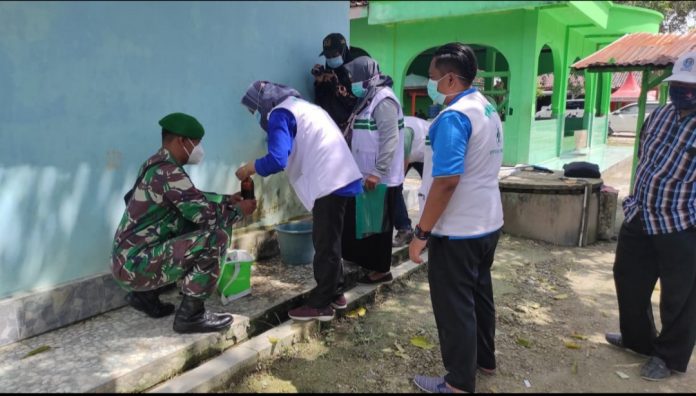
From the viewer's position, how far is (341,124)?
14.0ft

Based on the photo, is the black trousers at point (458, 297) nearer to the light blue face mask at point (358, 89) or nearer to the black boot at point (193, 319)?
the black boot at point (193, 319)

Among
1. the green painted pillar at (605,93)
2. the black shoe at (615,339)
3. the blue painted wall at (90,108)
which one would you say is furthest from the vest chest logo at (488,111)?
the green painted pillar at (605,93)

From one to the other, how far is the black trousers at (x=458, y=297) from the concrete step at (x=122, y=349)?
1.27m

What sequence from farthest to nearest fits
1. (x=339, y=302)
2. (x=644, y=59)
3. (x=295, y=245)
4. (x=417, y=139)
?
(x=644, y=59) < (x=417, y=139) < (x=295, y=245) < (x=339, y=302)

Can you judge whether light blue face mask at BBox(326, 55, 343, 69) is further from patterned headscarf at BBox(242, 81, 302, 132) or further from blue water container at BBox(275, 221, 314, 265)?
blue water container at BBox(275, 221, 314, 265)

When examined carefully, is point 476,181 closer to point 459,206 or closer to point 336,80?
point 459,206

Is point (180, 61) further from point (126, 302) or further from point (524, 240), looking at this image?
point (524, 240)

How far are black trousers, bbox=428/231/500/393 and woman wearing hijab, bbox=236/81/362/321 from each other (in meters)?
0.84

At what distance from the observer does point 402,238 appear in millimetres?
5090

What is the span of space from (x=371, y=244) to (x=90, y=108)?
2.14m

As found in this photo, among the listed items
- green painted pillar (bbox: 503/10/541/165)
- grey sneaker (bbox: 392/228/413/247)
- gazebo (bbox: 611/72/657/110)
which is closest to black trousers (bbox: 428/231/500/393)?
grey sneaker (bbox: 392/228/413/247)

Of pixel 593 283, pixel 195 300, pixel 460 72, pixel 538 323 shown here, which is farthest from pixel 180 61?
pixel 593 283

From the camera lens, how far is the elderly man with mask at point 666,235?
9.18 ft

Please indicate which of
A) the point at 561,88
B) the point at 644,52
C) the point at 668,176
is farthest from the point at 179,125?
the point at 561,88
